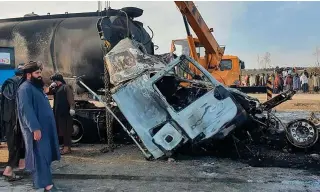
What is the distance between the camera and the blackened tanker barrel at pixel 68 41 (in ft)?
27.8

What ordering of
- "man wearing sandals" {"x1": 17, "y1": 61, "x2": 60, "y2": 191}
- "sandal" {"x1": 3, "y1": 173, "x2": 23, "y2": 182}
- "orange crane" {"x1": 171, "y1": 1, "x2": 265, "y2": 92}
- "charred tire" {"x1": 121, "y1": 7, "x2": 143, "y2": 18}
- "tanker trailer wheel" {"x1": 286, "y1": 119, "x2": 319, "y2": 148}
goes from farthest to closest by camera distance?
"orange crane" {"x1": 171, "y1": 1, "x2": 265, "y2": 92}
"charred tire" {"x1": 121, "y1": 7, "x2": 143, "y2": 18}
"tanker trailer wheel" {"x1": 286, "y1": 119, "x2": 319, "y2": 148}
"sandal" {"x1": 3, "y1": 173, "x2": 23, "y2": 182}
"man wearing sandals" {"x1": 17, "y1": 61, "x2": 60, "y2": 191}

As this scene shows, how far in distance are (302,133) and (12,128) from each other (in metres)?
4.61

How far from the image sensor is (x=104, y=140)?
8.62 meters

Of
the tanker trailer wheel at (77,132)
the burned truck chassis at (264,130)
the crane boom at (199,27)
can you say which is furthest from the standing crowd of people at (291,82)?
the tanker trailer wheel at (77,132)

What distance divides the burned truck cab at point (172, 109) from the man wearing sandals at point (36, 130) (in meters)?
2.05

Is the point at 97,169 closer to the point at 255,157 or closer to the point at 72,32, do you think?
the point at 255,157

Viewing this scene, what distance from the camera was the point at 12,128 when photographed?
5551mm

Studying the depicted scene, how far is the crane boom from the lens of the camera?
38.4 feet

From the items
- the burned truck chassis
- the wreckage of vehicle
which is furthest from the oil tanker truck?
the burned truck chassis

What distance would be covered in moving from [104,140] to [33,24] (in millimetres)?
3069

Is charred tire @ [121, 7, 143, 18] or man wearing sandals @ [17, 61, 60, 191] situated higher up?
charred tire @ [121, 7, 143, 18]

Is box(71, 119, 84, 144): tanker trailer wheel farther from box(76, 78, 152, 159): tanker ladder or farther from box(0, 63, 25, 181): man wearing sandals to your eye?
box(0, 63, 25, 181): man wearing sandals

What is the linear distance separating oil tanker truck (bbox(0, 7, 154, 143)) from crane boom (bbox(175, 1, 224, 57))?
276cm

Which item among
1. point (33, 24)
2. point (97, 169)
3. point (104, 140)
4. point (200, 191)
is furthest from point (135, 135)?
point (33, 24)
